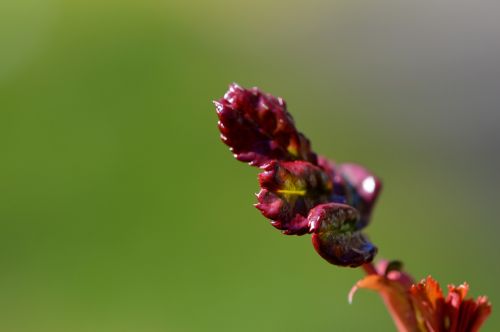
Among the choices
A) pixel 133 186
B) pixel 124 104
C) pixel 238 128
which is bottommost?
pixel 238 128

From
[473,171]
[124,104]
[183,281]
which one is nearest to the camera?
[183,281]

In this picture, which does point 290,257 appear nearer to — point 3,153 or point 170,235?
point 170,235

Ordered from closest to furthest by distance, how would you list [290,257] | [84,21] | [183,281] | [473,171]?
[183,281], [290,257], [473,171], [84,21]

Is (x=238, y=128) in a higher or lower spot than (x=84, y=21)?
lower

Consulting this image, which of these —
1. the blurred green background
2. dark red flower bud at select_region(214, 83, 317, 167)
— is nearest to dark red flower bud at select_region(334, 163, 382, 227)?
dark red flower bud at select_region(214, 83, 317, 167)

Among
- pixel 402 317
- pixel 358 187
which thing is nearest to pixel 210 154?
pixel 358 187

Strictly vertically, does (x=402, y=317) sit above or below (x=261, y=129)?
below

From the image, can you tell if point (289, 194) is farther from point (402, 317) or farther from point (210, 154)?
point (210, 154)

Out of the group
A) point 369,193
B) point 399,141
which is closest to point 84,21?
point 399,141
